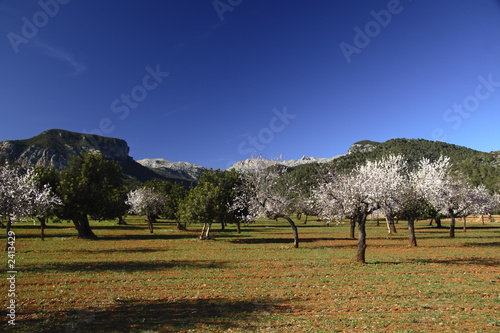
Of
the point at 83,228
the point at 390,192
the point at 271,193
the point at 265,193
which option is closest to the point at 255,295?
the point at 265,193

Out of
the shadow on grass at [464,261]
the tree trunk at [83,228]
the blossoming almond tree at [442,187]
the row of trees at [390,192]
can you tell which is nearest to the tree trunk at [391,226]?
the blossoming almond tree at [442,187]

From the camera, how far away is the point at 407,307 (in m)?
12.4

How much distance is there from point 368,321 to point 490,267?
17745mm

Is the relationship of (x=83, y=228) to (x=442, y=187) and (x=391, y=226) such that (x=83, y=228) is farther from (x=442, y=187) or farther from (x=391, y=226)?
(x=391, y=226)

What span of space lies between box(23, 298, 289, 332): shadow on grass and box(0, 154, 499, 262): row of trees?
14.9 meters

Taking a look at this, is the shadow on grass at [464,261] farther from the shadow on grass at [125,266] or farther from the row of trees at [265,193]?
the shadow on grass at [125,266]

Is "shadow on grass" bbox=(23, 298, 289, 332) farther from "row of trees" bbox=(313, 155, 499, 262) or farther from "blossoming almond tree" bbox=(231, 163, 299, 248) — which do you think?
"blossoming almond tree" bbox=(231, 163, 299, 248)

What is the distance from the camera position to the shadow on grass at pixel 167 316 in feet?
33.4

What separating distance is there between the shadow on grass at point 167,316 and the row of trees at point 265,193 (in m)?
14.9

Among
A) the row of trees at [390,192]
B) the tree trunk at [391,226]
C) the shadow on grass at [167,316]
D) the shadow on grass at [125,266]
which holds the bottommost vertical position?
the tree trunk at [391,226]

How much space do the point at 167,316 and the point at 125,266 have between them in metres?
13.1

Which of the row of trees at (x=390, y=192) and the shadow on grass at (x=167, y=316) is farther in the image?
the row of trees at (x=390, y=192)

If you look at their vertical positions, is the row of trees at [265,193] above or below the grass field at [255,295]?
above

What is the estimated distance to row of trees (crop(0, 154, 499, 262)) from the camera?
85.0ft
